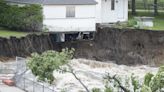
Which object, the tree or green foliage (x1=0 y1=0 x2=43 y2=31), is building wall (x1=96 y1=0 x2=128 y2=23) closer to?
green foliage (x1=0 y1=0 x2=43 y2=31)

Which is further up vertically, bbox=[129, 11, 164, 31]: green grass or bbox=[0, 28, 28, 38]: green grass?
bbox=[0, 28, 28, 38]: green grass

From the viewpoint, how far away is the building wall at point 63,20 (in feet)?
206

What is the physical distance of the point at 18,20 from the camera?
62.4m

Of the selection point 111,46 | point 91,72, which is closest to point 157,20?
point 111,46

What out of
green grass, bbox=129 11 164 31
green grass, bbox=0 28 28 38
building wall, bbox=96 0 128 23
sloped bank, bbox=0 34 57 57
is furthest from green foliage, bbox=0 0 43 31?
green grass, bbox=129 11 164 31

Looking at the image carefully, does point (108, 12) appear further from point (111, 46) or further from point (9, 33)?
point (9, 33)

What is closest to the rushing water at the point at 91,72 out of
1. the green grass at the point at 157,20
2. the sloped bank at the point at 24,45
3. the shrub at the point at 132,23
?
the sloped bank at the point at 24,45

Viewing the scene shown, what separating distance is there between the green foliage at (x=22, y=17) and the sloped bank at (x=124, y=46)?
3.21m

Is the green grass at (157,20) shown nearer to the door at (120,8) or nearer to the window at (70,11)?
the door at (120,8)

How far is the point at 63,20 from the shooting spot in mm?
63156

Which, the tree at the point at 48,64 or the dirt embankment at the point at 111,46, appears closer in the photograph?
the tree at the point at 48,64

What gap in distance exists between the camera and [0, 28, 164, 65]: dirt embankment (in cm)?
5825

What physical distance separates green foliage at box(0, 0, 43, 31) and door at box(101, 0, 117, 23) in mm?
8704

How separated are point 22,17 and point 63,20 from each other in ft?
12.4
